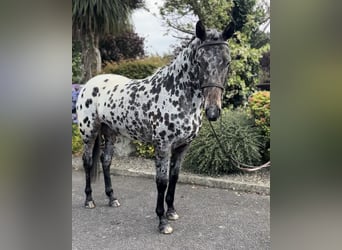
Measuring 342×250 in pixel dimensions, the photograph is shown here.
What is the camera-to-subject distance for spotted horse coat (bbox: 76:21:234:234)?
6.53ft

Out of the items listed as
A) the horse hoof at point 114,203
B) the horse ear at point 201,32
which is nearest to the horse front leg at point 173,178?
the horse hoof at point 114,203

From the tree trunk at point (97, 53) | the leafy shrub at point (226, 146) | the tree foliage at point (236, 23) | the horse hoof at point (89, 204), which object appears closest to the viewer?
the tree foliage at point (236, 23)

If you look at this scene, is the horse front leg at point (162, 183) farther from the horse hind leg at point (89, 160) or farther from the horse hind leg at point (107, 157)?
the horse hind leg at point (89, 160)

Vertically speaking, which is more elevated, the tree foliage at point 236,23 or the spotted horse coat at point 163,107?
the tree foliage at point 236,23

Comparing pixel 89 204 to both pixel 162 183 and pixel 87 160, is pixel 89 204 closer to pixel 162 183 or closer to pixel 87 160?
pixel 87 160

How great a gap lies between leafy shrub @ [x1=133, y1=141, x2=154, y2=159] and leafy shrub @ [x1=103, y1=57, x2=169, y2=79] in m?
0.59

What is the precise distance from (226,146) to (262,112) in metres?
0.43

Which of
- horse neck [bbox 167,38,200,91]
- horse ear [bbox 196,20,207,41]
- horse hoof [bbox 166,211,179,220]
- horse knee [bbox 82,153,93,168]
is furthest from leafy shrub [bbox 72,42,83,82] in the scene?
horse hoof [bbox 166,211,179,220]

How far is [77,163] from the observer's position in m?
2.79

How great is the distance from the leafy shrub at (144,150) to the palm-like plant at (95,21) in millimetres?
753

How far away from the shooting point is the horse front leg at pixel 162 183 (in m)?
2.30

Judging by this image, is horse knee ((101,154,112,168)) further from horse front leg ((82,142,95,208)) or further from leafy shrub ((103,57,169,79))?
leafy shrub ((103,57,169,79))
